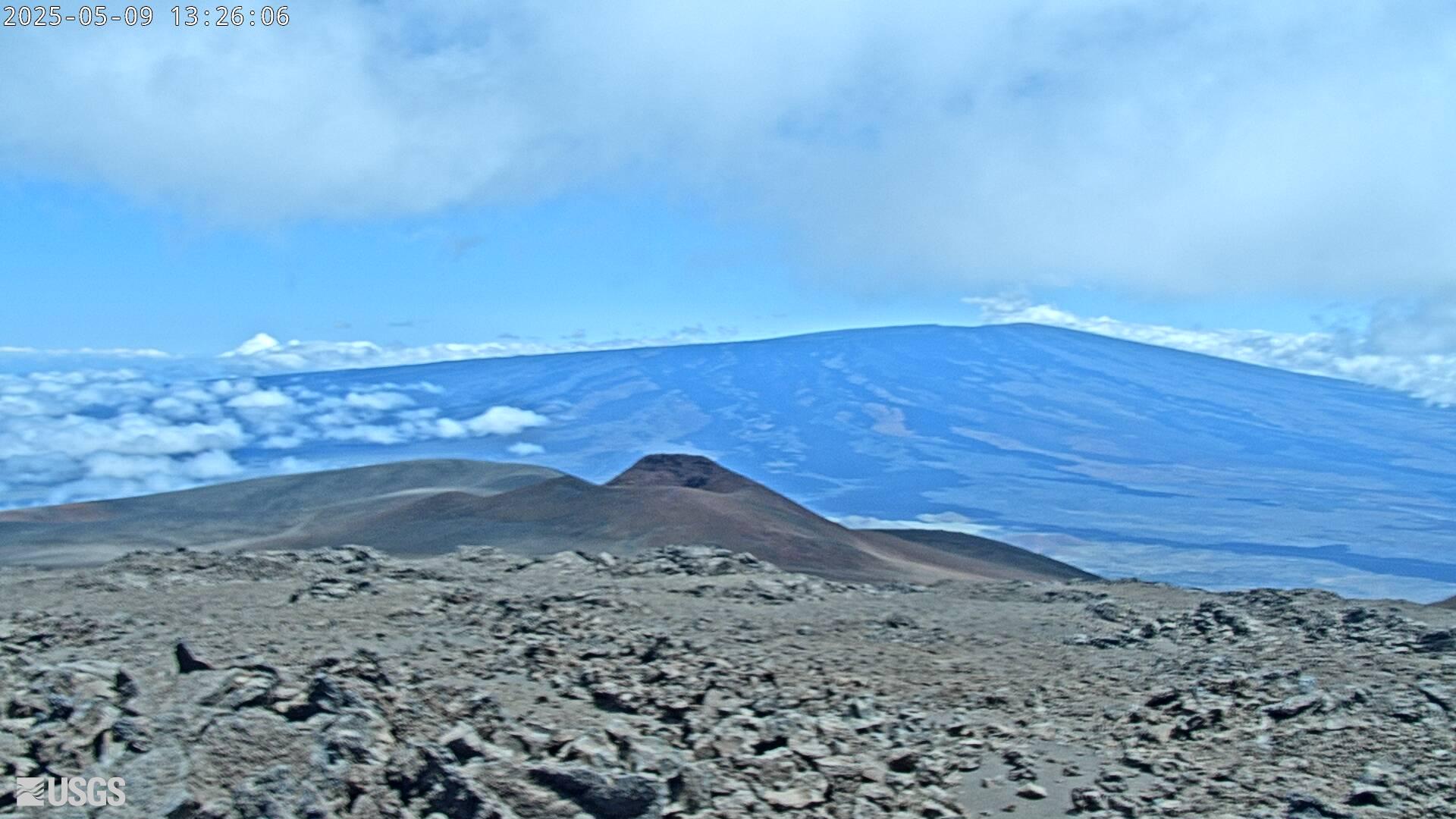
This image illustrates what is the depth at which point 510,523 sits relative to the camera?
24.2 meters

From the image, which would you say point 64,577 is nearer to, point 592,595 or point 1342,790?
point 592,595

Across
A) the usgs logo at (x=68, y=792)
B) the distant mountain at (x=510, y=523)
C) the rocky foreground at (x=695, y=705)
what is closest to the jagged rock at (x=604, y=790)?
the rocky foreground at (x=695, y=705)

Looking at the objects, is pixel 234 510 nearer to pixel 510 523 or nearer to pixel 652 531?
pixel 510 523

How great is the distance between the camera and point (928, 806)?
6.11 meters

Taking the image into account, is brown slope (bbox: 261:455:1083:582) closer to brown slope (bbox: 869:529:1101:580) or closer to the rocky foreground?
brown slope (bbox: 869:529:1101:580)

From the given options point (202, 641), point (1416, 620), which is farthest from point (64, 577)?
point (1416, 620)

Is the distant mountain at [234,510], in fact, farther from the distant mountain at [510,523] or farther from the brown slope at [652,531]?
the brown slope at [652,531]

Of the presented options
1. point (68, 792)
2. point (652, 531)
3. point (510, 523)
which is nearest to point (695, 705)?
point (68, 792)

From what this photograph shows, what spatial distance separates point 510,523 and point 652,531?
3.60 m

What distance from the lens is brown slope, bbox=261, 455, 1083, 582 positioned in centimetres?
2212

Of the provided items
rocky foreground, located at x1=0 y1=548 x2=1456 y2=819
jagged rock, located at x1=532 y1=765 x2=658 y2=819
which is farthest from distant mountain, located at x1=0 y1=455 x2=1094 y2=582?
jagged rock, located at x1=532 y1=765 x2=658 y2=819

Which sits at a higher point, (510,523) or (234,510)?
(510,523)

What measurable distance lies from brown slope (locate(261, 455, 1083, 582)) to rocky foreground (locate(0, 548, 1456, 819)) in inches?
373

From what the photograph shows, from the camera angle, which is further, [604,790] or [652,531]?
[652,531]
